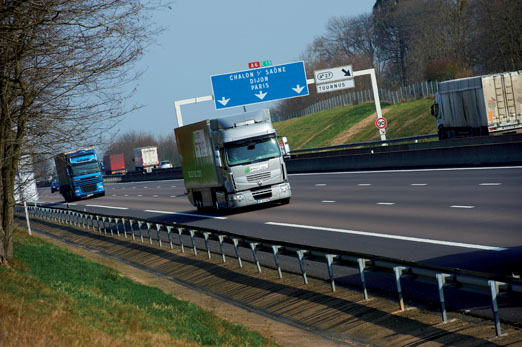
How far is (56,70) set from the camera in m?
14.1

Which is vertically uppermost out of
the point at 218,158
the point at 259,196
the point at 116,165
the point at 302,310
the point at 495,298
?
the point at 218,158

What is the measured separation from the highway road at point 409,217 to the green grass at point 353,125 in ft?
121

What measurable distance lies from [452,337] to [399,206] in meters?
14.0

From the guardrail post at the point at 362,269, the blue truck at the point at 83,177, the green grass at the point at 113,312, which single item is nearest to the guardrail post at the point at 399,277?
the guardrail post at the point at 362,269

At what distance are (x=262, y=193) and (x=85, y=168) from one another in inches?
1337

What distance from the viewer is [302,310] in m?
11.7

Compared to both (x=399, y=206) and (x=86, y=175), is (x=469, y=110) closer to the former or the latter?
(x=399, y=206)

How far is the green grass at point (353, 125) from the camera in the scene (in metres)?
72.6

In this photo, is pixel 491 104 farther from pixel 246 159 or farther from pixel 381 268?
pixel 381 268

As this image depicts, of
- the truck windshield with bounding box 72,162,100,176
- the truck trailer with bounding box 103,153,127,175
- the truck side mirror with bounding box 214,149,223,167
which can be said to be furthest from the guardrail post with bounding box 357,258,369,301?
the truck trailer with bounding box 103,153,127,175

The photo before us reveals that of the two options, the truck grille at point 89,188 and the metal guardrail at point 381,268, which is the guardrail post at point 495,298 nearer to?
the metal guardrail at point 381,268

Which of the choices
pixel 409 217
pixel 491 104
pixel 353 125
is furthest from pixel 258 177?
pixel 353 125

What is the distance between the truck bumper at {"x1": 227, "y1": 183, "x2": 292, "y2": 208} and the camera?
27531mm

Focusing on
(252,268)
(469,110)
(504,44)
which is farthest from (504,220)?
(504,44)
